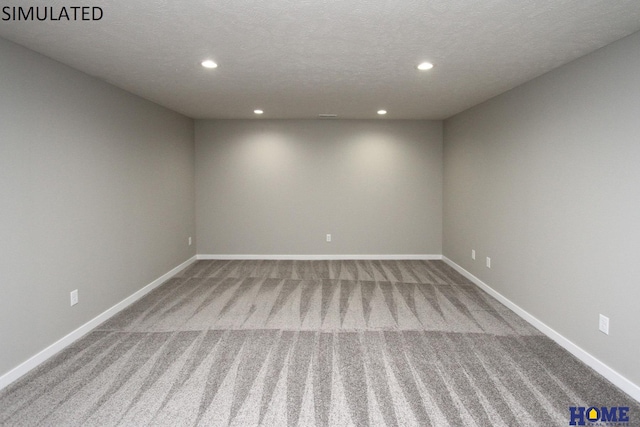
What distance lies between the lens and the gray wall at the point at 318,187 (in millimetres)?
6195

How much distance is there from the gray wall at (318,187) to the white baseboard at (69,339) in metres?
1.85

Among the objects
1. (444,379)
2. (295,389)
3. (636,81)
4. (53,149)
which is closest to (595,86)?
(636,81)

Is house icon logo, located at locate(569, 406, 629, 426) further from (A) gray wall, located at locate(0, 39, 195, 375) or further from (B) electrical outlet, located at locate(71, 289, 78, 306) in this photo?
(B) electrical outlet, located at locate(71, 289, 78, 306)

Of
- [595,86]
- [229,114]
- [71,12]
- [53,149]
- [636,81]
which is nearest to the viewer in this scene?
[71,12]

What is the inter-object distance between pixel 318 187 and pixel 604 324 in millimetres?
4409

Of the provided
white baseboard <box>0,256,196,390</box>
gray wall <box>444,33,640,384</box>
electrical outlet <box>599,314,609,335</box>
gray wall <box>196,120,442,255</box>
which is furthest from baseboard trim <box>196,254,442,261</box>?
electrical outlet <box>599,314,609,335</box>

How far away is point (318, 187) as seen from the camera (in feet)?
20.5

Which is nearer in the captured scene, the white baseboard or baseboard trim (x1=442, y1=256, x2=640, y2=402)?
baseboard trim (x1=442, y1=256, x2=640, y2=402)

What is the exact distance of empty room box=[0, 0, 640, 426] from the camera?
2215 millimetres

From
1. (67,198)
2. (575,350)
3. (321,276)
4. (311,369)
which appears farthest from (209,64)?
(575,350)

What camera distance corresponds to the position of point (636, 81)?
7.73 feet

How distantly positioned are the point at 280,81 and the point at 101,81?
5.92 ft

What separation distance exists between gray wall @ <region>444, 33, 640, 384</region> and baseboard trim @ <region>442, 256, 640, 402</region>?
4 cm

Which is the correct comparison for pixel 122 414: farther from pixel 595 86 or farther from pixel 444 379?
pixel 595 86
